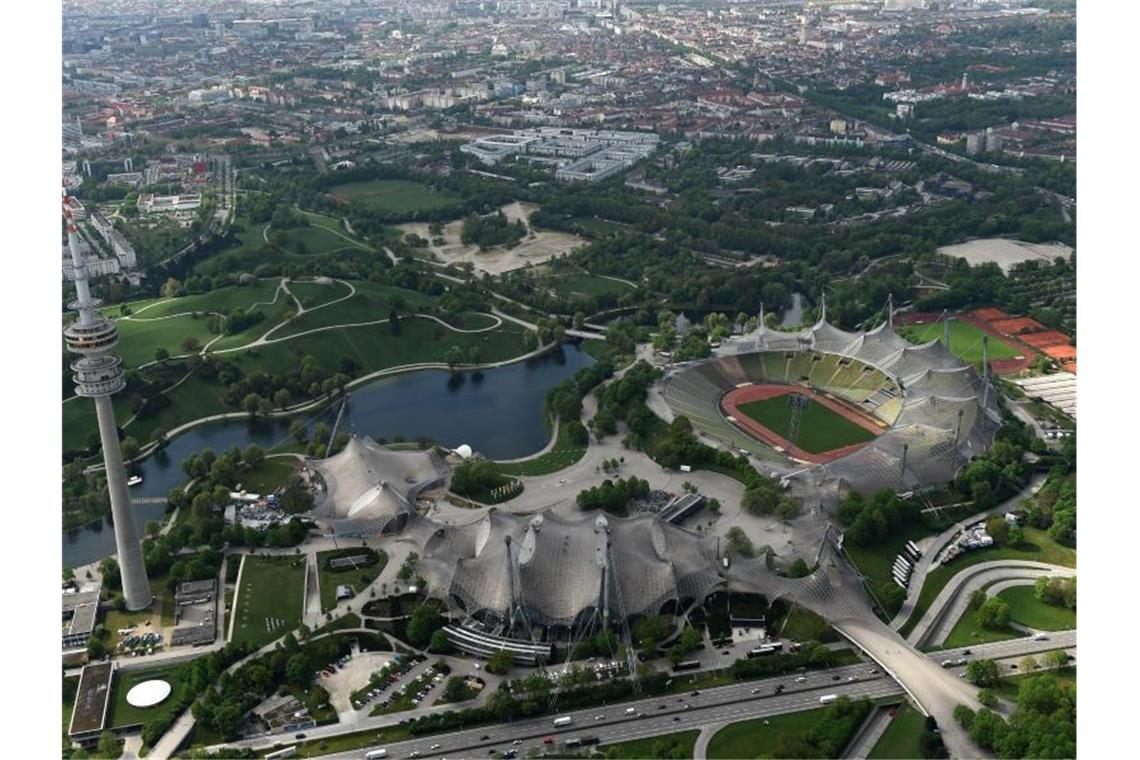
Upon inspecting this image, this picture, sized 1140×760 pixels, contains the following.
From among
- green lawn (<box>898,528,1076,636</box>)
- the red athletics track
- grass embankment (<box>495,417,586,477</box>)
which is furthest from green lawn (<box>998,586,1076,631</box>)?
grass embankment (<box>495,417,586,477</box>)

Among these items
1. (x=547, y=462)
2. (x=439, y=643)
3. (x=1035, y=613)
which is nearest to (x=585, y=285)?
(x=547, y=462)

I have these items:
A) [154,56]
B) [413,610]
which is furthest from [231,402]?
[154,56]

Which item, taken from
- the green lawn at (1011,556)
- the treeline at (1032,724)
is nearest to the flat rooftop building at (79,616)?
the treeline at (1032,724)

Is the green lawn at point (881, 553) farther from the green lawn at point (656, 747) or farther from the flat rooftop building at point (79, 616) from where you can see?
the flat rooftop building at point (79, 616)

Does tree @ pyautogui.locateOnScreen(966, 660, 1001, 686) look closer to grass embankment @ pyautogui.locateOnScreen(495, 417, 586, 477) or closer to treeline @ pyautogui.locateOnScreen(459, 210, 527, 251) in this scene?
grass embankment @ pyautogui.locateOnScreen(495, 417, 586, 477)

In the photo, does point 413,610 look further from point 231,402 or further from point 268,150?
point 268,150

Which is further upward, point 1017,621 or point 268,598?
point 1017,621

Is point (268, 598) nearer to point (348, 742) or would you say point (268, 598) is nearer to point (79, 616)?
point (79, 616)
